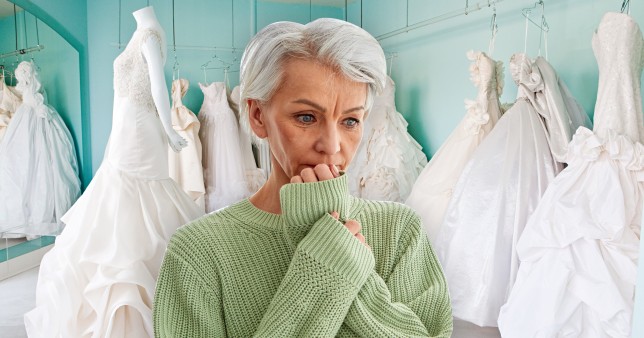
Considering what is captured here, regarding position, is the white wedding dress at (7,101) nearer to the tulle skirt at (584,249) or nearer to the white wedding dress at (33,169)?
the white wedding dress at (33,169)

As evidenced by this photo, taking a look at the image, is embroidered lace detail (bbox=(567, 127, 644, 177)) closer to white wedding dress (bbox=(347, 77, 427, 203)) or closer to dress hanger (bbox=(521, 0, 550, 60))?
dress hanger (bbox=(521, 0, 550, 60))

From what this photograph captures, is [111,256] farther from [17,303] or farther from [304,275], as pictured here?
[304,275]

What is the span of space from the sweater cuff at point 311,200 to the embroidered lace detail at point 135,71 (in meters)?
0.61

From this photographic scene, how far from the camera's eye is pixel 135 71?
0.97 meters

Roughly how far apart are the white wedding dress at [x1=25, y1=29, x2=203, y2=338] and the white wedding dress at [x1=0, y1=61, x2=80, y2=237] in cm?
12

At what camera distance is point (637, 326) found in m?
0.63

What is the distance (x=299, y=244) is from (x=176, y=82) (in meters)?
0.67

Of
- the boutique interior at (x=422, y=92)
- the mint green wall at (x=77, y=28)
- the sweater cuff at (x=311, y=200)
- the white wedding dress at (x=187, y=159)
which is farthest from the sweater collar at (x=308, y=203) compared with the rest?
the mint green wall at (x=77, y=28)

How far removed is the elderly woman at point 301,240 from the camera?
48cm

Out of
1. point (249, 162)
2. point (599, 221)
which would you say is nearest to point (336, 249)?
point (249, 162)

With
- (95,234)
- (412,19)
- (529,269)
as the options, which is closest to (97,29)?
(95,234)

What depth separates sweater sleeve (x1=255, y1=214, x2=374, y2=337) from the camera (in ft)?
1.54

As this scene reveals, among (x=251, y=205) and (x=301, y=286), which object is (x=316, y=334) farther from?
(x=251, y=205)

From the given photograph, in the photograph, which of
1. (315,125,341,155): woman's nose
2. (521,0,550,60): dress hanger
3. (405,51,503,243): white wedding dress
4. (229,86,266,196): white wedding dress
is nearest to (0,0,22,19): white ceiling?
(229,86,266,196): white wedding dress
